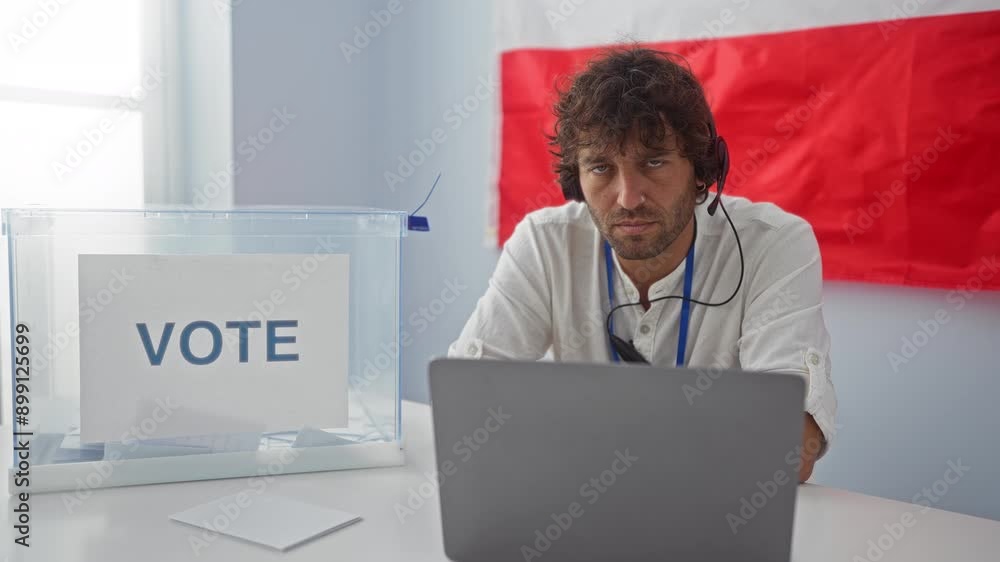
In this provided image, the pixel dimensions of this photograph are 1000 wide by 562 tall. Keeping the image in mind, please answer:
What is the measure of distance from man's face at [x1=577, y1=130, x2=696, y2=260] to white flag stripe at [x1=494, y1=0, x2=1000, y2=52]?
31.1 inches

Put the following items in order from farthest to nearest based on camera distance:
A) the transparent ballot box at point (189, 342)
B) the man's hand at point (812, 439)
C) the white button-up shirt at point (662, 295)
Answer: the white button-up shirt at point (662, 295), the man's hand at point (812, 439), the transparent ballot box at point (189, 342)

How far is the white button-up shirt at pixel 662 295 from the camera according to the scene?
1.35 metres

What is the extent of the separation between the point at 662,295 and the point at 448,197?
51.8 inches

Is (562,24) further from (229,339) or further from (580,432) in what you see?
(580,432)

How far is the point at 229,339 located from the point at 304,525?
0.93 ft

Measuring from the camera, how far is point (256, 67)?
240 cm

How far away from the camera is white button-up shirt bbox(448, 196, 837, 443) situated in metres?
1.35

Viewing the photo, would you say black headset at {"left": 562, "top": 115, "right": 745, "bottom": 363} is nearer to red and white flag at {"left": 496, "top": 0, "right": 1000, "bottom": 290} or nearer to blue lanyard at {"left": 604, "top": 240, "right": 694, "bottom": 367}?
blue lanyard at {"left": 604, "top": 240, "right": 694, "bottom": 367}

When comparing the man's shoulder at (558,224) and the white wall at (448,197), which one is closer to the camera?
the man's shoulder at (558,224)

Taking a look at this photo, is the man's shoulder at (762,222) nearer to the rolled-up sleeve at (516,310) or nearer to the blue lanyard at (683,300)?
the blue lanyard at (683,300)

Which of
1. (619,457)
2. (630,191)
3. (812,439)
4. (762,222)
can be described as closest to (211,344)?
(619,457)

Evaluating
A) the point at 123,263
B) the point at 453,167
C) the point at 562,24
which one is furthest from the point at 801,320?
the point at 453,167

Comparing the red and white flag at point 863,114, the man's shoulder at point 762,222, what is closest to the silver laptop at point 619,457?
the man's shoulder at point 762,222

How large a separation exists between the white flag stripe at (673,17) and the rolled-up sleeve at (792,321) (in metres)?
0.75
